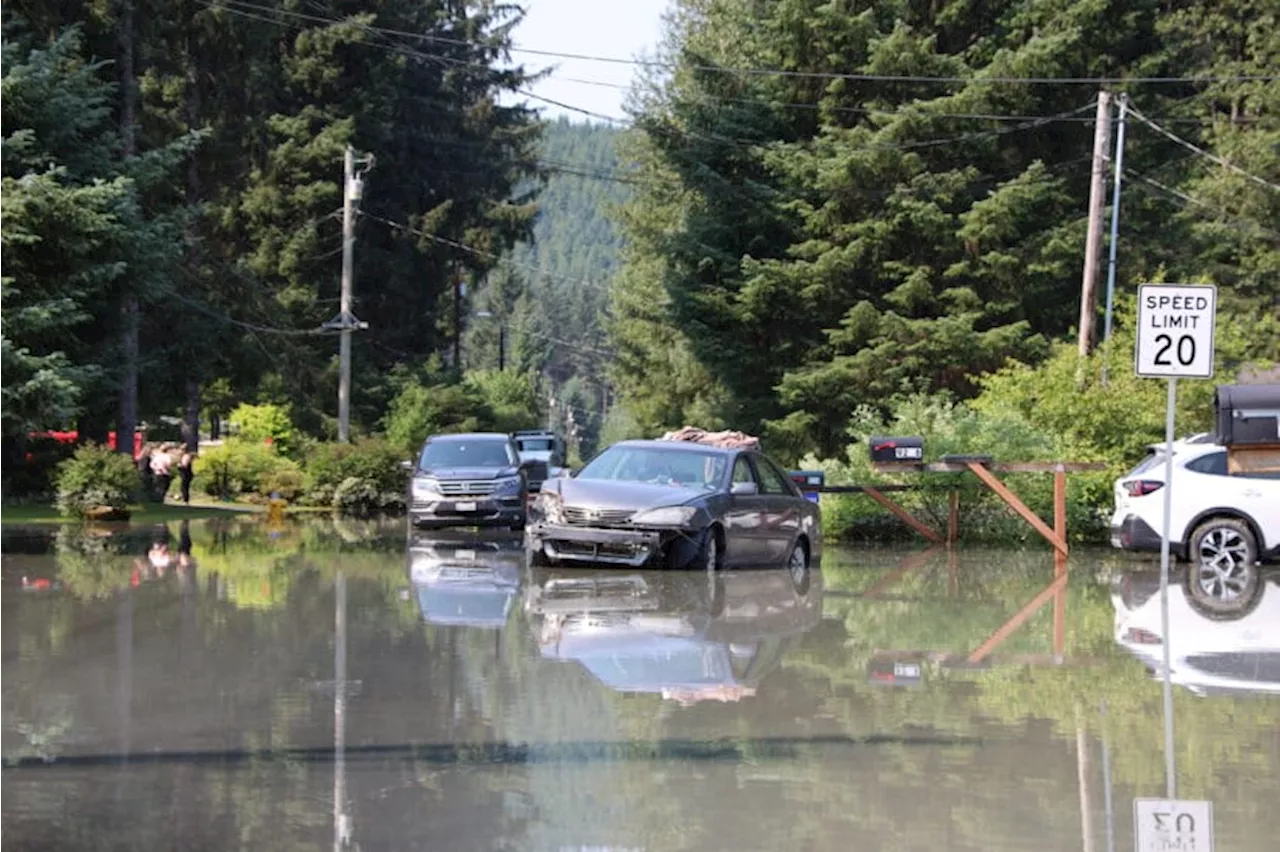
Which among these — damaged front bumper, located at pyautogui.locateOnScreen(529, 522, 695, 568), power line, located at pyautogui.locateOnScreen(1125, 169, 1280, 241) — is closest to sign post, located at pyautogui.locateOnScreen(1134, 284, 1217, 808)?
damaged front bumper, located at pyautogui.locateOnScreen(529, 522, 695, 568)

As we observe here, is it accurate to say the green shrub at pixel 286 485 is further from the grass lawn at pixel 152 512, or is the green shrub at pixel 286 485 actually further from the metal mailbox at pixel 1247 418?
the metal mailbox at pixel 1247 418

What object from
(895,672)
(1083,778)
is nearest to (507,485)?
(895,672)

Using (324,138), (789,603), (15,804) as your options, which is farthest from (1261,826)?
(324,138)

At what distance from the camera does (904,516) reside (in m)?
28.9

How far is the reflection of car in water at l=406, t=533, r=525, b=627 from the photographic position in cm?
1681

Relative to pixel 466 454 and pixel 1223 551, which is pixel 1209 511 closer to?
pixel 1223 551

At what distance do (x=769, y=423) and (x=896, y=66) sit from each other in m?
9.10

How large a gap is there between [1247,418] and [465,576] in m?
9.25

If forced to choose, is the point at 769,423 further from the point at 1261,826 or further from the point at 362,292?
the point at 1261,826

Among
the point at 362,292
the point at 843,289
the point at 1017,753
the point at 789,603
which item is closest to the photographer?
the point at 1017,753

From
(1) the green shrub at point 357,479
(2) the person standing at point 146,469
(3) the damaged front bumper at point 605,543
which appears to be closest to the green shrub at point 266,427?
(2) the person standing at point 146,469

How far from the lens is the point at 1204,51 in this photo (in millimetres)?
56812

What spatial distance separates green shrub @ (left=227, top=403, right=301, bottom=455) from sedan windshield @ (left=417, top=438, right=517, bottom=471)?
20180 mm

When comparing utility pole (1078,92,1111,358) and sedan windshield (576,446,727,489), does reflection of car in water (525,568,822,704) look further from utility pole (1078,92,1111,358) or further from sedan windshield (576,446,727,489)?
utility pole (1078,92,1111,358)
